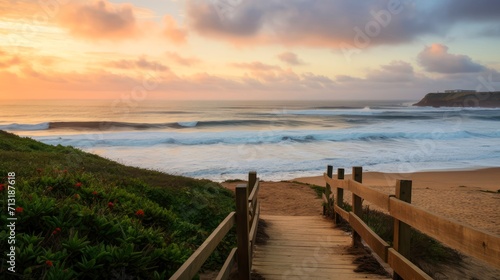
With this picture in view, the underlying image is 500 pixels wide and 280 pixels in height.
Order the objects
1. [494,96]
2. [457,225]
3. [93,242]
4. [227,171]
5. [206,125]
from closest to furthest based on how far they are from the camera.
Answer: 1. [457,225]
2. [93,242]
3. [227,171]
4. [206,125]
5. [494,96]

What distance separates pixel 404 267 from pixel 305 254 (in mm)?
2703

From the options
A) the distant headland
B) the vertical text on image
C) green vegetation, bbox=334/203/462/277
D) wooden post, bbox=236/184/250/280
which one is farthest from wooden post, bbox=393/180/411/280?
the distant headland

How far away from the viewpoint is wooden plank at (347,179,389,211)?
4688mm

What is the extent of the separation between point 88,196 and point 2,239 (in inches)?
86.4

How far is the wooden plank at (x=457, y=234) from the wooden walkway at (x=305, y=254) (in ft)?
6.09

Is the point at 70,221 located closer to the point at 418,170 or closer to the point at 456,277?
the point at 456,277

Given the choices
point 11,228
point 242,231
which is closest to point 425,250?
point 242,231

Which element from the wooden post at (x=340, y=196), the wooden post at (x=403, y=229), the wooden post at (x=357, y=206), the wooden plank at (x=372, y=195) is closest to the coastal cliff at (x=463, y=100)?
the wooden post at (x=340, y=196)

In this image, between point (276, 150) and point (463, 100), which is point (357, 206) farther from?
point (463, 100)

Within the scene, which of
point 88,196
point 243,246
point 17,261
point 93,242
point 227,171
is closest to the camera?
point 17,261

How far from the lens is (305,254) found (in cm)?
657

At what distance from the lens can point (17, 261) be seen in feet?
11.1

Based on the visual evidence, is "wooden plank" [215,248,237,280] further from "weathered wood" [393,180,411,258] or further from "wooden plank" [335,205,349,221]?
"wooden plank" [335,205,349,221]

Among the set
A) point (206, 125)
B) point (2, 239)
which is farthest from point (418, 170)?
point (206, 125)
